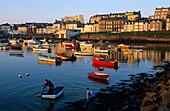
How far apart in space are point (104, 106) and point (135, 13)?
16618 centimetres

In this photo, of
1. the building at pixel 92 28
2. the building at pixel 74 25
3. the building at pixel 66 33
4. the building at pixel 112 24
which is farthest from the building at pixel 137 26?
the building at pixel 74 25

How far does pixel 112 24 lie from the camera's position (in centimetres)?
14425

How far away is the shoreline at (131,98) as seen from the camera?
48.5ft

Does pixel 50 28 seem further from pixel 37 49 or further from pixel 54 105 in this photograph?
A: pixel 54 105

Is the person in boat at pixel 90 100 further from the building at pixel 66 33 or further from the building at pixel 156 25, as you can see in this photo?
the building at pixel 66 33

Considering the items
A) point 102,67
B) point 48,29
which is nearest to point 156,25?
point 48,29

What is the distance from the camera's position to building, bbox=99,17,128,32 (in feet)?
461

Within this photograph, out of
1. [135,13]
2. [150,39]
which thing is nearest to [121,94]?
[150,39]

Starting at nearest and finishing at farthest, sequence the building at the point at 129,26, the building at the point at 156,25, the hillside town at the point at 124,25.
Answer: the building at the point at 156,25
the hillside town at the point at 124,25
the building at the point at 129,26

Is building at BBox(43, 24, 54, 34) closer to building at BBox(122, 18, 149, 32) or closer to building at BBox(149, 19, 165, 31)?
building at BBox(122, 18, 149, 32)

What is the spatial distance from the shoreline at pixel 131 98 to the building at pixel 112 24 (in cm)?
11579

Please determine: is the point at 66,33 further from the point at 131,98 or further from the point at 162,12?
the point at 131,98

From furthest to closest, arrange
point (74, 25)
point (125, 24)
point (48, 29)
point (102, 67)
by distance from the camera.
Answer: point (48, 29) < point (74, 25) < point (125, 24) < point (102, 67)

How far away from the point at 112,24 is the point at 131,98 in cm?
12915
